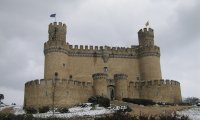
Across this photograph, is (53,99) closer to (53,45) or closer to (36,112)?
(36,112)

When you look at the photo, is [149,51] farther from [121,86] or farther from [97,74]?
[97,74]

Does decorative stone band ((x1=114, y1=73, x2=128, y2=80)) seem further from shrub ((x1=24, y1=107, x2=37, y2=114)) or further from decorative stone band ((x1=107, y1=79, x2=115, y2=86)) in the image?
shrub ((x1=24, y1=107, x2=37, y2=114))

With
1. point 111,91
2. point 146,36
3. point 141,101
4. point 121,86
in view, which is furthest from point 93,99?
point 146,36

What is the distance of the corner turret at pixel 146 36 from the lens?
65.2 metres

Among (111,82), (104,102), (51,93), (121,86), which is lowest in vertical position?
(104,102)

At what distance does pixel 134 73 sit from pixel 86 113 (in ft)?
68.4

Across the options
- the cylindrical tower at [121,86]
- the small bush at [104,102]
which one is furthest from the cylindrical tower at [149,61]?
the small bush at [104,102]

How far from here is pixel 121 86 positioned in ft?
187

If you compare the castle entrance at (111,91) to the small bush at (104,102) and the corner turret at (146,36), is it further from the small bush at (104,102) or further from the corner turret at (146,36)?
the corner turret at (146,36)

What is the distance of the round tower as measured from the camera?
191 feet

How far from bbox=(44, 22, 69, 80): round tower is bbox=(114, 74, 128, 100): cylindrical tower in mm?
7870

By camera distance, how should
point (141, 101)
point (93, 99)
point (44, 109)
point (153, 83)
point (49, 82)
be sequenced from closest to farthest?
point (44, 109) → point (49, 82) → point (93, 99) → point (141, 101) → point (153, 83)

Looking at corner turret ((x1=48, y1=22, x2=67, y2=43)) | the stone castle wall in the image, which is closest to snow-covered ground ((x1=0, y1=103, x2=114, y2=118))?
the stone castle wall

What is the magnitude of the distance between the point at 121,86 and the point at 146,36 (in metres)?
12.3
